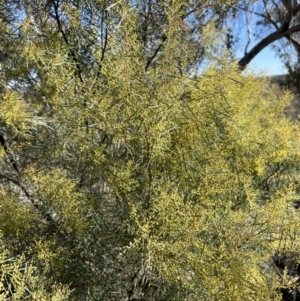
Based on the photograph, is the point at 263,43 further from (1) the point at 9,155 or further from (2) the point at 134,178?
(2) the point at 134,178

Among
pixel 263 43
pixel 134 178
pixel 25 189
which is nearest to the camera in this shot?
pixel 134 178

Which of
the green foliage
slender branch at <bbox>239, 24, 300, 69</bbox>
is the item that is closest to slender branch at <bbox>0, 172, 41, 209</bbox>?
the green foliage

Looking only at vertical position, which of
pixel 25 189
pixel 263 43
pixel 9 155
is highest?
pixel 263 43

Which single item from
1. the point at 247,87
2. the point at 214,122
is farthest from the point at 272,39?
the point at 214,122

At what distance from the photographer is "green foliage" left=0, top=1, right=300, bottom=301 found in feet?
3.90

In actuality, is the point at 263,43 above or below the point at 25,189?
above

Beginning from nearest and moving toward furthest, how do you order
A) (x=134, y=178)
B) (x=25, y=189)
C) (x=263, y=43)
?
(x=134, y=178) → (x=25, y=189) → (x=263, y=43)

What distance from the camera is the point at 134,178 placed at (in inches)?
51.8

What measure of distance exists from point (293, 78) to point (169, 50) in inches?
153

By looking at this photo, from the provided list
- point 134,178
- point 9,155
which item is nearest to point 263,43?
point 9,155

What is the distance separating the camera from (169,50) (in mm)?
1260

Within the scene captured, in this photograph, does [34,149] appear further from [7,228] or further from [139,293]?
[139,293]

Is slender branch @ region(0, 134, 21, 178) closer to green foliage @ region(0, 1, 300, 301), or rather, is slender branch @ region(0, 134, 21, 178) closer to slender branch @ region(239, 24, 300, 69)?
green foliage @ region(0, 1, 300, 301)

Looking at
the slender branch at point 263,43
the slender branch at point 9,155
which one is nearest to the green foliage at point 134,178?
the slender branch at point 9,155
